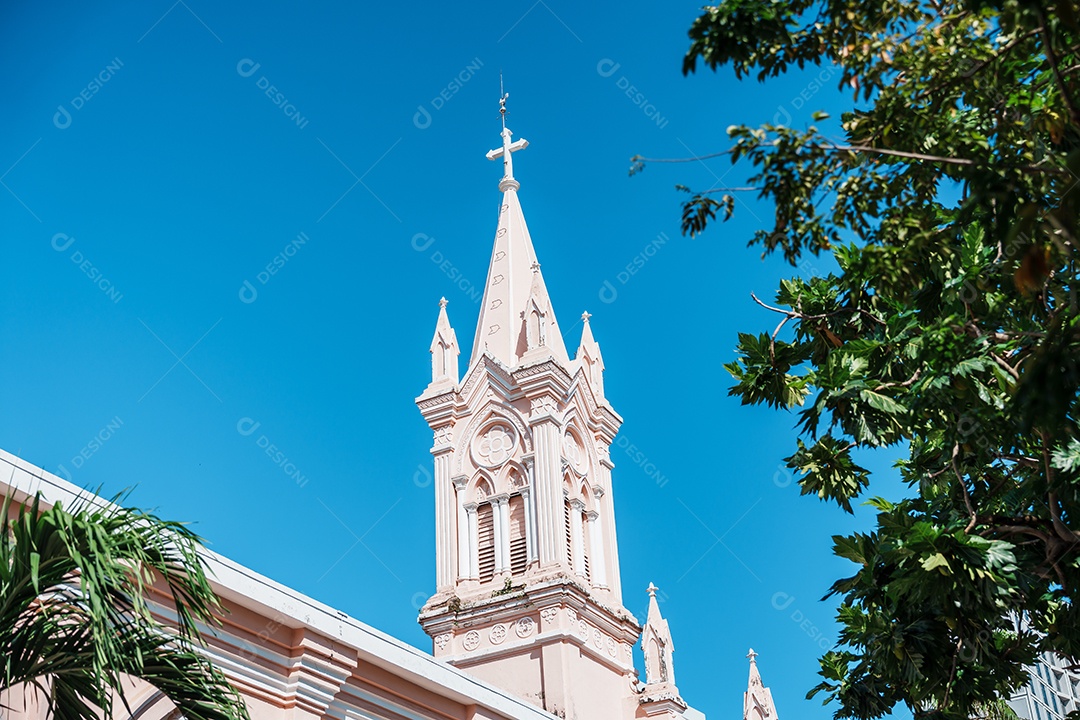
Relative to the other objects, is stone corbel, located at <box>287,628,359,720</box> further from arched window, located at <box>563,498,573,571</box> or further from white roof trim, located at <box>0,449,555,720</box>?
arched window, located at <box>563,498,573,571</box>

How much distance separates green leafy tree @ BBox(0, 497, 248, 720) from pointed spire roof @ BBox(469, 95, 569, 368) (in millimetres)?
19590

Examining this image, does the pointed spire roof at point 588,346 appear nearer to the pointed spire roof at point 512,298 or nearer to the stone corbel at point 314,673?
the pointed spire roof at point 512,298

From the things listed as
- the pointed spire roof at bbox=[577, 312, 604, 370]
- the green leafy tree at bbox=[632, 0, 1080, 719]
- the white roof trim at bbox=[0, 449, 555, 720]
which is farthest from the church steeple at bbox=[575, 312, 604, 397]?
the green leafy tree at bbox=[632, 0, 1080, 719]

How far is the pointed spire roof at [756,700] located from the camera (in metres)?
27.9

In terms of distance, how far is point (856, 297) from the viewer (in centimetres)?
870

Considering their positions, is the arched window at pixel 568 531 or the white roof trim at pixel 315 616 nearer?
the white roof trim at pixel 315 616

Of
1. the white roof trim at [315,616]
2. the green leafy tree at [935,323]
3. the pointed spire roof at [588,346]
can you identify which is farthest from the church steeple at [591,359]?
the green leafy tree at [935,323]

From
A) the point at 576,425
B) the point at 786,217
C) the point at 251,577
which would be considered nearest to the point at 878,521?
the point at 786,217

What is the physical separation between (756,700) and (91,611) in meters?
23.8

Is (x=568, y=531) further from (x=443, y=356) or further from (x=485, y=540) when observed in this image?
(x=443, y=356)

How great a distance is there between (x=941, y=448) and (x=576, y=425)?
60.0ft

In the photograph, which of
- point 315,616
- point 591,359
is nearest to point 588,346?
point 591,359

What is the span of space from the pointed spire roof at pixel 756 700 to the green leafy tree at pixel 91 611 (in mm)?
22427

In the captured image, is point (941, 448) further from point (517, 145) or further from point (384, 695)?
point (517, 145)
